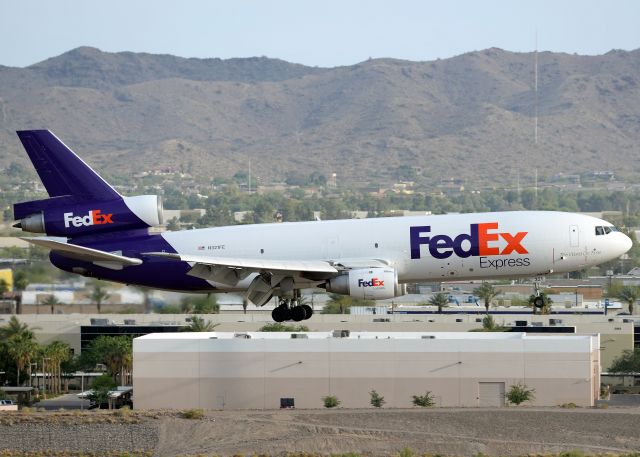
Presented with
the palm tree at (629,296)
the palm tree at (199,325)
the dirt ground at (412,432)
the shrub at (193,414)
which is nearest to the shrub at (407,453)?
the dirt ground at (412,432)

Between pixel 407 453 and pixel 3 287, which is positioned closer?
pixel 407 453

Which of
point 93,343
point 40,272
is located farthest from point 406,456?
point 93,343

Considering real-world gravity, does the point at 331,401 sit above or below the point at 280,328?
below

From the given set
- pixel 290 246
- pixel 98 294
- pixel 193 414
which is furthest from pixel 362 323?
pixel 193 414

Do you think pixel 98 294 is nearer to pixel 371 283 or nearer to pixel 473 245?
pixel 371 283

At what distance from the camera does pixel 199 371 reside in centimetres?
9300

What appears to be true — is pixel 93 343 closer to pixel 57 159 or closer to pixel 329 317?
pixel 329 317

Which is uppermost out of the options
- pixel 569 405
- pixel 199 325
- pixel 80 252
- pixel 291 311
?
pixel 80 252

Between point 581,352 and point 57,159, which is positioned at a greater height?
point 57,159

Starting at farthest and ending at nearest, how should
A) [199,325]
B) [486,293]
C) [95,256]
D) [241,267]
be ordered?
1. [486,293]
2. [199,325]
3. [95,256]
4. [241,267]

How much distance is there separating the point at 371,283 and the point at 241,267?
6.72 m

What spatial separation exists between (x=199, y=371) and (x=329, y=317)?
47.2 metres

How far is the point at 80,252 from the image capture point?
257 ft

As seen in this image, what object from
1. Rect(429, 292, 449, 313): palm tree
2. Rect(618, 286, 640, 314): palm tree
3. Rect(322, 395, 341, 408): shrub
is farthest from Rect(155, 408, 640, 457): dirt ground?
Rect(618, 286, 640, 314): palm tree
